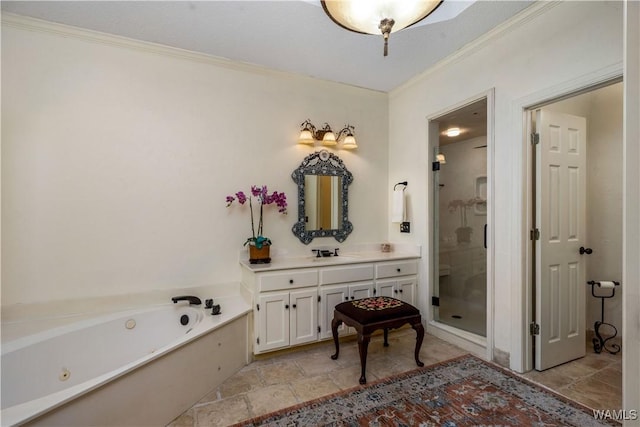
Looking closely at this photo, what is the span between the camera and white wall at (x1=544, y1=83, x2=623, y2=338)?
288 cm

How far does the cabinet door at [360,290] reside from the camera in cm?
289

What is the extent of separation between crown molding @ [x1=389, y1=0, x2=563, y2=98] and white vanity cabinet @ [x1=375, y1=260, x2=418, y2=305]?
204 cm

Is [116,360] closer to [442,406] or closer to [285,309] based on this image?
[285,309]

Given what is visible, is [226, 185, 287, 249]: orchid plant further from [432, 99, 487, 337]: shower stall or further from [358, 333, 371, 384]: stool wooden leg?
[432, 99, 487, 337]: shower stall

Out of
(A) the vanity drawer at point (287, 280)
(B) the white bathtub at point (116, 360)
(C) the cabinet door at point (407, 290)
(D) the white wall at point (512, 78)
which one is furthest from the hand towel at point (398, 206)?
(B) the white bathtub at point (116, 360)

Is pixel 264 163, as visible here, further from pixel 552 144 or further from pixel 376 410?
pixel 552 144

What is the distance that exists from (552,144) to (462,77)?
100cm

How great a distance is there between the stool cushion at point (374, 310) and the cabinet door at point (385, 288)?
1.34 ft

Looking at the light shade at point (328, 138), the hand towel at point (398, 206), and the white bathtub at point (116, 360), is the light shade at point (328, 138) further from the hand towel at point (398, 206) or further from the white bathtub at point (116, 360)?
the white bathtub at point (116, 360)

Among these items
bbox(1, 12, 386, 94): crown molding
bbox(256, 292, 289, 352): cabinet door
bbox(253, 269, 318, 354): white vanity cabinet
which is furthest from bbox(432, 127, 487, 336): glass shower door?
bbox(1, 12, 386, 94): crown molding

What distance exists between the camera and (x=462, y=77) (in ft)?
9.15

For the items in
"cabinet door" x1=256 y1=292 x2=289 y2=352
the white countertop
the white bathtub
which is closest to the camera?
the white bathtub

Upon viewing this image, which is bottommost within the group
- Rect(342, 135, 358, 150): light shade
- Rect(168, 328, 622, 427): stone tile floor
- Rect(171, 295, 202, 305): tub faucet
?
Rect(168, 328, 622, 427): stone tile floor

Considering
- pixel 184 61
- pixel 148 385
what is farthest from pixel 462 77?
pixel 148 385
